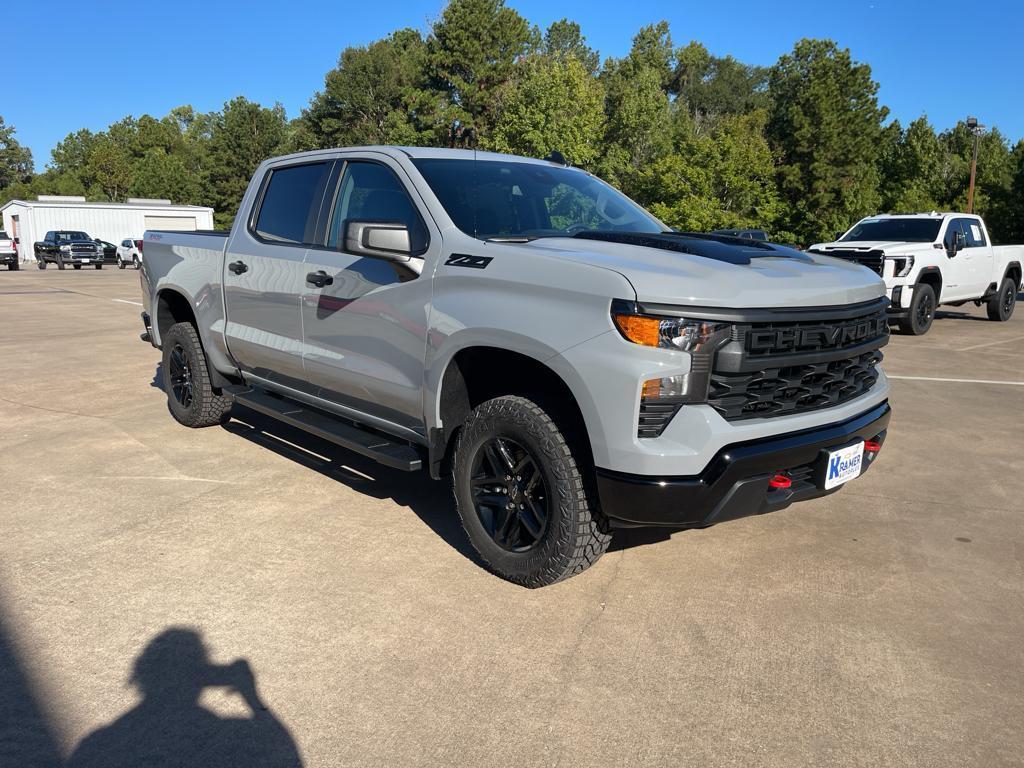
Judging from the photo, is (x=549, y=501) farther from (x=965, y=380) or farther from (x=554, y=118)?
(x=554, y=118)

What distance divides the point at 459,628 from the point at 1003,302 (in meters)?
15.6

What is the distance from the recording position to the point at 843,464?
11.7 ft

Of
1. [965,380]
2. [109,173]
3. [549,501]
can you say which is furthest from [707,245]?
[109,173]

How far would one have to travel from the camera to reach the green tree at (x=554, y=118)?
45.8 m

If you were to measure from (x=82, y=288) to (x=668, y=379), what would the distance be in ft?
80.5

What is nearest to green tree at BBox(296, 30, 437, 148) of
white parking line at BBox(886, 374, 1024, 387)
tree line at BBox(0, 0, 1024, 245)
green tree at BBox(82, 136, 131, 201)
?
tree line at BBox(0, 0, 1024, 245)

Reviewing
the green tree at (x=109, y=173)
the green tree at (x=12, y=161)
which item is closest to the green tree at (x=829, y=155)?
the green tree at (x=109, y=173)

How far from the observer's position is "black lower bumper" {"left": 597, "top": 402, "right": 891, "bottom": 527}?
3104 mm

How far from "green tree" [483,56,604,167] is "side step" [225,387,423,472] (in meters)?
41.8

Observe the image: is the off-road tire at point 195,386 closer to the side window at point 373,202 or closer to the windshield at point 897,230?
the side window at point 373,202

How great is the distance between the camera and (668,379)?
10.1 feet

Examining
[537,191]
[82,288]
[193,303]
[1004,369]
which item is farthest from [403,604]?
[82,288]

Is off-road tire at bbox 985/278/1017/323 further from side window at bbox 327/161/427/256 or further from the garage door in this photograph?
the garage door

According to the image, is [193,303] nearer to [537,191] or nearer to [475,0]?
[537,191]
